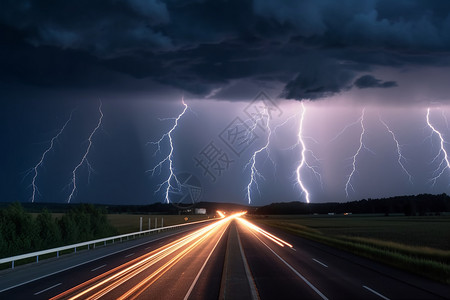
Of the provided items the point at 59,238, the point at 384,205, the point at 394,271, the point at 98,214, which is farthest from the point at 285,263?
the point at 384,205

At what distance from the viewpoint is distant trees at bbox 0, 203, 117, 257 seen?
25919mm

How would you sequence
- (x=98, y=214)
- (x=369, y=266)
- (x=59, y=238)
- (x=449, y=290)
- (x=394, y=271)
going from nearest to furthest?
1. (x=449, y=290)
2. (x=394, y=271)
3. (x=369, y=266)
4. (x=59, y=238)
5. (x=98, y=214)

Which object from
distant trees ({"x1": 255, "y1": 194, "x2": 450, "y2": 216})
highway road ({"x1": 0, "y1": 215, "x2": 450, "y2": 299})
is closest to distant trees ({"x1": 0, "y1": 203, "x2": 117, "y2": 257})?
highway road ({"x1": 0, "y1": 215, "x2": 450, "y2": 299})

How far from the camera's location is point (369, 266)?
A: 1809 cm

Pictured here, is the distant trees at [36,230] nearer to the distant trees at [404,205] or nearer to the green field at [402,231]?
the green field at [402,231]

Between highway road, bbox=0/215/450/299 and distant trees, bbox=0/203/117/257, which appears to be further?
distant trees, bbox=0/203/117/257

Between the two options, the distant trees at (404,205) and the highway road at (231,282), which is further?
the distant trees at (404,205)

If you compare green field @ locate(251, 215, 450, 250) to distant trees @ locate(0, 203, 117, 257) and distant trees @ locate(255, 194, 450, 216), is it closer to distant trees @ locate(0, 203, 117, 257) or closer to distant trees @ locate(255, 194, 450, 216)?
distant trees @ locate(0, 203, 117, 257)

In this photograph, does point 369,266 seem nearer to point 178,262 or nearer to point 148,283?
point 178,262

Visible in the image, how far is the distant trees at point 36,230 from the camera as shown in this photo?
25.9 metres

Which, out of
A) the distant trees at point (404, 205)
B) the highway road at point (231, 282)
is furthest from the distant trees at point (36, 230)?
the distant trees at point (404, 205)

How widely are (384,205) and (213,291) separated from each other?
558 feet

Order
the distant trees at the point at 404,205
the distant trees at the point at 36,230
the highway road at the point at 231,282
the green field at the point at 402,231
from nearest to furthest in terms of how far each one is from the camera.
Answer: the highway road at the point at 231,282, the distant trees at the point at 36,230, the green field at the point at 402,231, the distant trees at the point at 404,205

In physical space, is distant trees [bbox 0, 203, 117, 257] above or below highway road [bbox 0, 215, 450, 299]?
above
